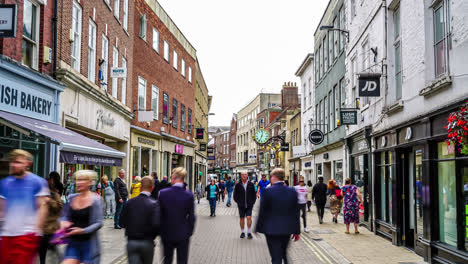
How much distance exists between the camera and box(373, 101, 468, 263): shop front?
28.5 ft

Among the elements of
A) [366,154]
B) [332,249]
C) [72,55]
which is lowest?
[332,249]

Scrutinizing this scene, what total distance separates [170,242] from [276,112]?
61.1 metres

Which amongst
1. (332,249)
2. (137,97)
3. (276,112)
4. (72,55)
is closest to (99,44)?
(72,55)

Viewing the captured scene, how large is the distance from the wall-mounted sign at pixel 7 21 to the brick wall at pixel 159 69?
1400cm

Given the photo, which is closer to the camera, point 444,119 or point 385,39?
point 444,119

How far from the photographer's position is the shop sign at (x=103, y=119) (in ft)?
58.6

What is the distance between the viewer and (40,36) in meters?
12.9

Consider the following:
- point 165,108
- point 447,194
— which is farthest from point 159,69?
point 447,194

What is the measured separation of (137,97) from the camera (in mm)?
24266

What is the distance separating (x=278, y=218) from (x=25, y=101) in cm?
773

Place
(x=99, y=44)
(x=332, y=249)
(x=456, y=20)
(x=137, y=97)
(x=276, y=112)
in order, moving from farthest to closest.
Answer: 1. (x=276, y=112)
2. (x=137, y=97)
3. (x=99, y=44)
4. (x=332, y=249)
5. (x=456, y=20)

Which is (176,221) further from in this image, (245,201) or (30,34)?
(30,34)

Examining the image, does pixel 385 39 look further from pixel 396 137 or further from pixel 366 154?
pixel 366 154

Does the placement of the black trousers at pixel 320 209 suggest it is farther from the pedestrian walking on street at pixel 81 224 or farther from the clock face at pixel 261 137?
the clock face at pixel 261 137
